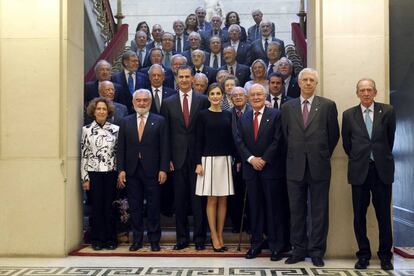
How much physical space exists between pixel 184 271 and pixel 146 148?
1407mm

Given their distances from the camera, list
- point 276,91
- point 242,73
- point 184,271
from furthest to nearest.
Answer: point 242,73 < point 276,91 < point 184,271

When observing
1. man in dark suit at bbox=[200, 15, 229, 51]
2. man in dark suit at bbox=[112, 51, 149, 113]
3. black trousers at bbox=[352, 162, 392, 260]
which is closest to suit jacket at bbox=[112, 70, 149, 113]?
man in dark suit at bbox=[112, 51, 149, 113]

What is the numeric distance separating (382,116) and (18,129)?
3.47m

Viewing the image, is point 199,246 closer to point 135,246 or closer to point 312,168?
point 135,246

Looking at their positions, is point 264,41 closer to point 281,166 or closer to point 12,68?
point 281,166

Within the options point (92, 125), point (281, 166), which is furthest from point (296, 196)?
point (92, 125)

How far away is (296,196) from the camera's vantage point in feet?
16.6

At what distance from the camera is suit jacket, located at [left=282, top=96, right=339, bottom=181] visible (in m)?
4.98

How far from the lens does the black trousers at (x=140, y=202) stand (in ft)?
18.2

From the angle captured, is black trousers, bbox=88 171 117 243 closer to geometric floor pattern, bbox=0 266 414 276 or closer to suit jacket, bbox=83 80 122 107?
geometric floor pattern, bbox=0 266 414 276

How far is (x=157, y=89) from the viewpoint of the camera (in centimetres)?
636

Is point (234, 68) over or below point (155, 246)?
over

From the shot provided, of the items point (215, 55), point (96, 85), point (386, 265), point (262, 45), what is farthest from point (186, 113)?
point (262, 45)

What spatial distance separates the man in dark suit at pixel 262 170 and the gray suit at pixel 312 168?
0.17 meters
